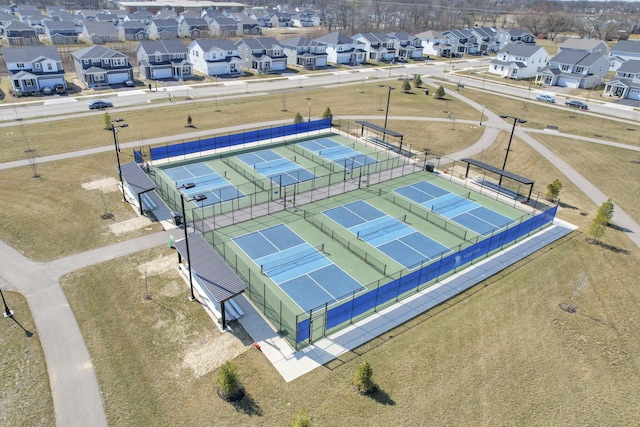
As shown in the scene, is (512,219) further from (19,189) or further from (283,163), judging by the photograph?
(19,189)

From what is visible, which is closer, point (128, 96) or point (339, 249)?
point (339, 249)

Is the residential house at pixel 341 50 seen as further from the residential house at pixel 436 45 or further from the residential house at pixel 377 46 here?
the residential house at pixel 436 45

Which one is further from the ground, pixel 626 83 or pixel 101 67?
pixel 626 83

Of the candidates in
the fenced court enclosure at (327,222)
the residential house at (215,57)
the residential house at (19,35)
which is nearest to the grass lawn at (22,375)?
the fenced court enclosure at (327,222)

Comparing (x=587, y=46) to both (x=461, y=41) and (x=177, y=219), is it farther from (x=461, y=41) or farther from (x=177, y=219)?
(x=177, y=219)

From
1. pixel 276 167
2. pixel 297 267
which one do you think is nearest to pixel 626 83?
pixel 276 167

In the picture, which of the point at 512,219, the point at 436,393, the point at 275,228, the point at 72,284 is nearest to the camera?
the point at 436,393

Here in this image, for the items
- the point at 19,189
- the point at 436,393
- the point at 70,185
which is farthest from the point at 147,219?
the point at 436,393
